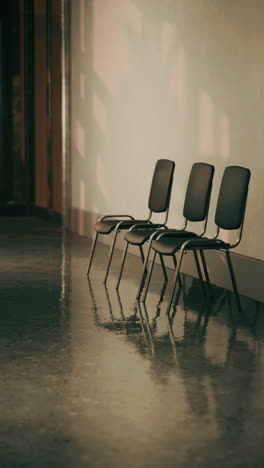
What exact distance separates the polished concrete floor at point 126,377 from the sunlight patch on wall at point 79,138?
3.61 metres

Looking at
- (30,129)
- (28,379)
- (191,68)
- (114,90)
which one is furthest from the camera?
(30,129)

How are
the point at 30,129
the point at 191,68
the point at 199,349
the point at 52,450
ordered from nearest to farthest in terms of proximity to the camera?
the point at 52,450 → the point at 199,349 → the point at 191,68 → the point at 30,129

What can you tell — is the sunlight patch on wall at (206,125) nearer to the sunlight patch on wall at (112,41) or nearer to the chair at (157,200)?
the chair at (157,200)

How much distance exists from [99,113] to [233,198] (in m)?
4.02

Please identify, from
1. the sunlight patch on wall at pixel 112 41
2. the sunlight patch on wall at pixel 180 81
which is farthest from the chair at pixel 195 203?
→ the sunlight patch on wall at pixel 112 41

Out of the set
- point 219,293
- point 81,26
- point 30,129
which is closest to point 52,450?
point 219,293

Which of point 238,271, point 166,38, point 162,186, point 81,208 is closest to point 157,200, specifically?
point 162,186

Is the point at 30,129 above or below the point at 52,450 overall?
above

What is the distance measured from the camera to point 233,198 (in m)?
5.44

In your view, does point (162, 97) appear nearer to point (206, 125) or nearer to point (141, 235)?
point (206, 125)

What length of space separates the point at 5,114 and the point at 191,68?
5544 mm

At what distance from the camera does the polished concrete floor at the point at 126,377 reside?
113 inches

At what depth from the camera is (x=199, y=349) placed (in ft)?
14.2

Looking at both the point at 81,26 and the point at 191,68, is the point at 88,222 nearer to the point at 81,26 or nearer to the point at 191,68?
the point at 81,26
